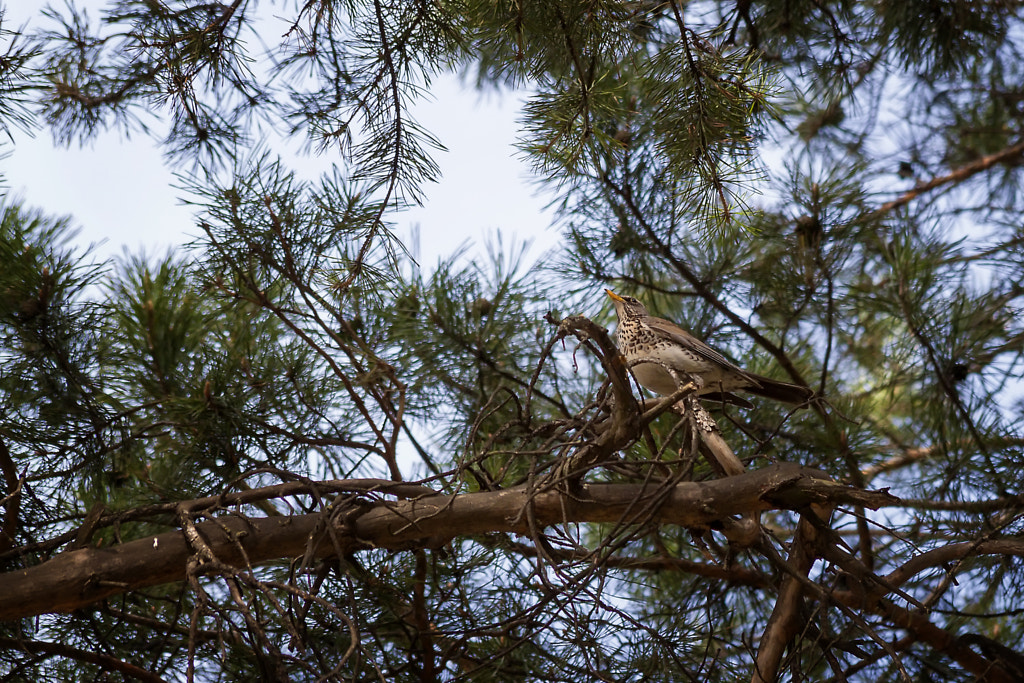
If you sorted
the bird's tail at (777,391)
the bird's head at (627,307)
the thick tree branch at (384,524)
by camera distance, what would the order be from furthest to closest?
1. the bird's head at (627,307)
2. the bird's tail at (777,391)
3. the thick tree branch at (384,524)

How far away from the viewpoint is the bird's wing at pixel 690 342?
2375mm

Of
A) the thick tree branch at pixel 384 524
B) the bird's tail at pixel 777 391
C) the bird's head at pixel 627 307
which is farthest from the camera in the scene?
the bird's head at pixel 627 307

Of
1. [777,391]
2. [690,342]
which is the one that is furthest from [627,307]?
[777,391]

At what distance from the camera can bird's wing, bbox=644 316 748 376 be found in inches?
93.5


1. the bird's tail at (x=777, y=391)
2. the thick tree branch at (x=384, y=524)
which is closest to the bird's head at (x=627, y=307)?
the bird's tail at (x=777, y=391)

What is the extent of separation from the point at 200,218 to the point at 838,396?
6.98 ft

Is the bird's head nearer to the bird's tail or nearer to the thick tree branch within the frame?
the bird's tail

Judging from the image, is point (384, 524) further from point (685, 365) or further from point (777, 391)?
point (777, 391)

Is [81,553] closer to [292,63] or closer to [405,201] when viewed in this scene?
[405,201]

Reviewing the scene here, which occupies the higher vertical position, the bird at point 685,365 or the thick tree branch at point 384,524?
the bird at point 685,365

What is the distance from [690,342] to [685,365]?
0.22 feet

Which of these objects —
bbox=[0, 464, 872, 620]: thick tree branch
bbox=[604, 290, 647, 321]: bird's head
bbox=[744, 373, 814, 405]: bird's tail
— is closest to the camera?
bbox=[0, 464, 872, 620]: thick tree branch

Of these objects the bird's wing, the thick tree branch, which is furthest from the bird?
the thick tree branch

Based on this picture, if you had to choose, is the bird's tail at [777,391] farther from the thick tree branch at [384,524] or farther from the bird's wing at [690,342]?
the thick tree branch at [384,524]
